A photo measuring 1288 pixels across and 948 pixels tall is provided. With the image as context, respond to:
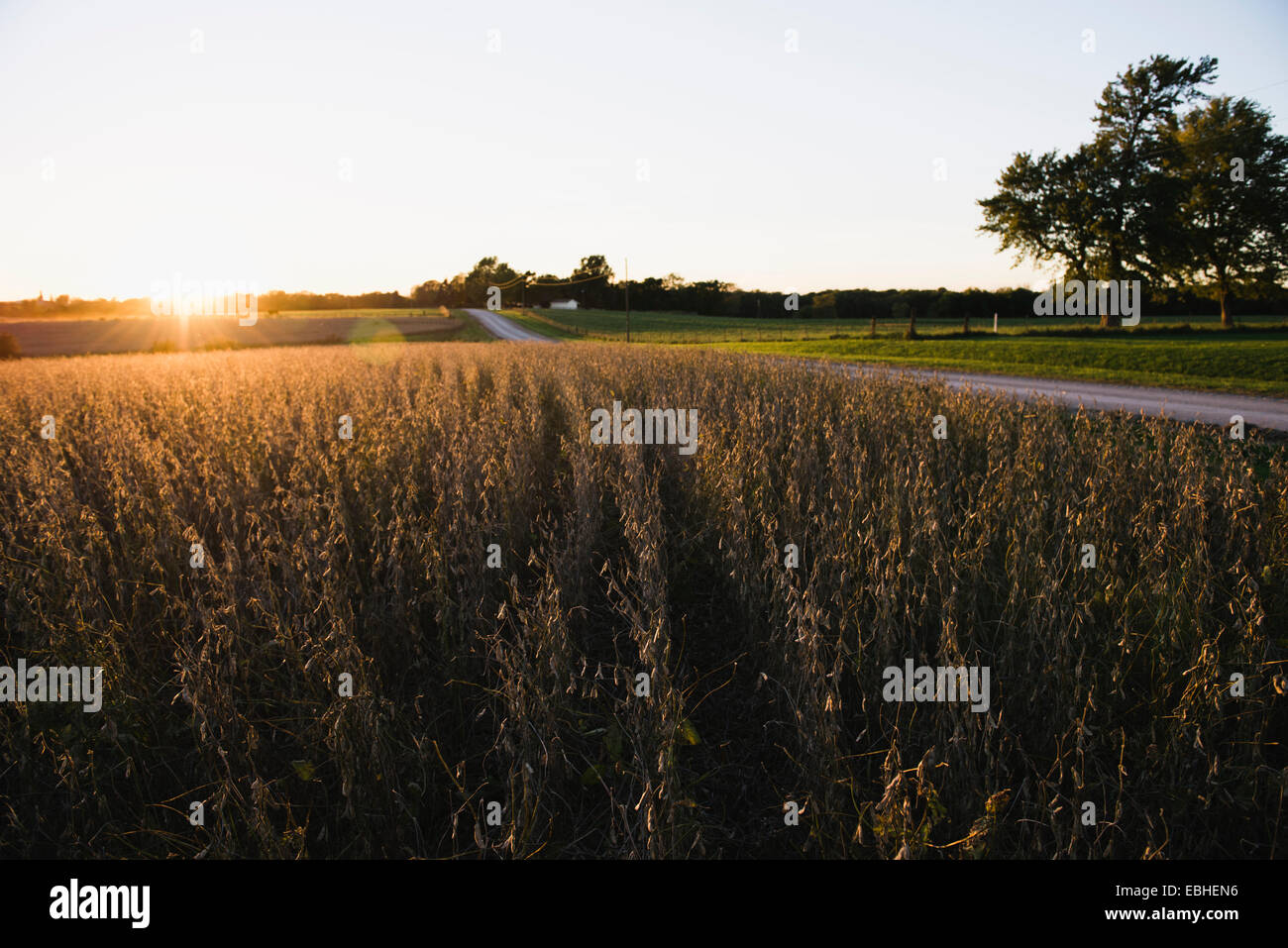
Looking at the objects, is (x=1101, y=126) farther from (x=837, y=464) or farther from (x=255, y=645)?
(x=255, y=645)

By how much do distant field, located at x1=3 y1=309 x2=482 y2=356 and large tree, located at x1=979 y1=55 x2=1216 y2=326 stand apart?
44.7 m

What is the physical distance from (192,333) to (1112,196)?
69.4 meters

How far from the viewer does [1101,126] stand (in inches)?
1628

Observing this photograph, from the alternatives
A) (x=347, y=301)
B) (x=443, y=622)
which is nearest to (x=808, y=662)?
(x=443, y=622)

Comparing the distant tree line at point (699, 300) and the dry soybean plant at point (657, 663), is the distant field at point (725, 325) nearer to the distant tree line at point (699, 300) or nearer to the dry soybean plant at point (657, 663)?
the distant tree line at point (699, 300)

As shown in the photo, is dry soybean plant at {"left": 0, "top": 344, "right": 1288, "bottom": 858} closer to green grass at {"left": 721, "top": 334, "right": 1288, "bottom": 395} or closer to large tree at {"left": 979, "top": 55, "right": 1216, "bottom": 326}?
green grass at {"left": 721, "top": 334, "right": 1288, "bottom": 395}

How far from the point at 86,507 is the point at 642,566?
3.60 metres

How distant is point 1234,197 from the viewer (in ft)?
129

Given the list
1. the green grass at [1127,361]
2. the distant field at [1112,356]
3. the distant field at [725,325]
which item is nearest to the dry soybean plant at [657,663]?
the green grass at [1127,361]

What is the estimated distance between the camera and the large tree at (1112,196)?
37531 mm

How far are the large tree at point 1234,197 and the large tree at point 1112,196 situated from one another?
170 cm

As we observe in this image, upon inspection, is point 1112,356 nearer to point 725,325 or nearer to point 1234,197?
point 1234,197

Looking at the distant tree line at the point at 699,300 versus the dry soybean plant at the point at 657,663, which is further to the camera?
the distant tree line at the point at 699,300

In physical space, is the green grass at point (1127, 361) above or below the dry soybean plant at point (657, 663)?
above
